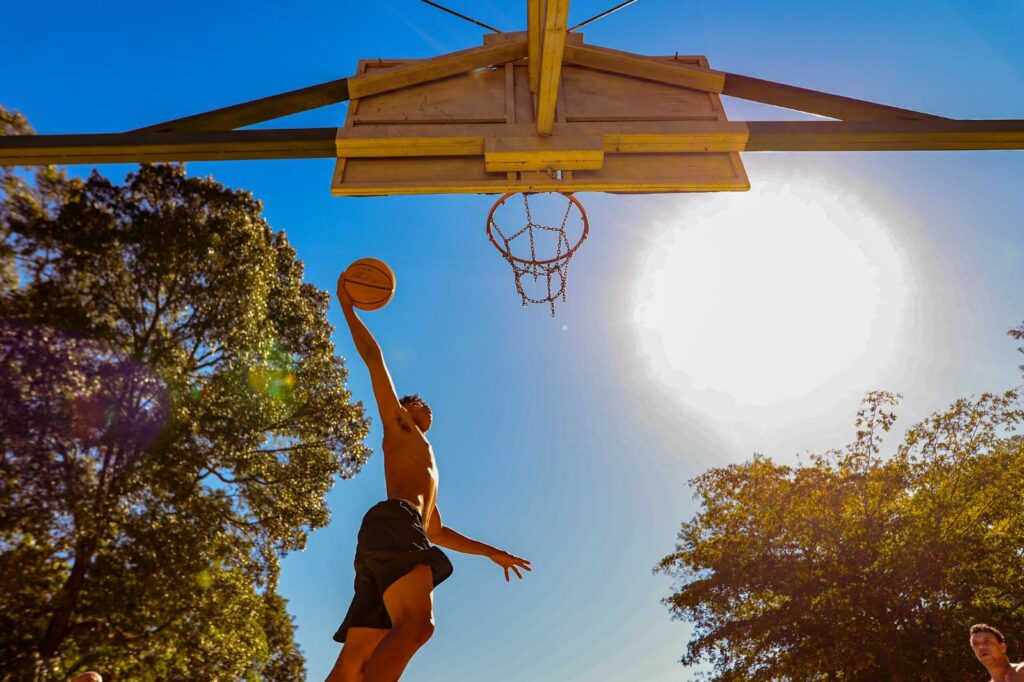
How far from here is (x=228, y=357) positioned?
46.8ft

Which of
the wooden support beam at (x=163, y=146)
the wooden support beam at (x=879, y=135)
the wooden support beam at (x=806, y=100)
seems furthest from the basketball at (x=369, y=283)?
the wooden support beam at (x=806, y=100)

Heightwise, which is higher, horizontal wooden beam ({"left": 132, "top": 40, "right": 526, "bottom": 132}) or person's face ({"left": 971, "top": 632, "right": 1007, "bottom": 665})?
horizontal wooden beam ({"left": 132, "top": 40, "right": 526, "bottom": 132})

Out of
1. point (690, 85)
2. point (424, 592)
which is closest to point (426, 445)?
point (424, 592)

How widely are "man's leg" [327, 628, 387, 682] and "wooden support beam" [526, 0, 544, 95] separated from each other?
4329 mm

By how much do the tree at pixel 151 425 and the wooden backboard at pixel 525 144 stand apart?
9.51m

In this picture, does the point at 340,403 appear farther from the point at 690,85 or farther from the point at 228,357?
the point at 690,85

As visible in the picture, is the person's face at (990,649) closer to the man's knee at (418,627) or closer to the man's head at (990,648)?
the man's head at (990,648)

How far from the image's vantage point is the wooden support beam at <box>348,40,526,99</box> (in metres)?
5.99

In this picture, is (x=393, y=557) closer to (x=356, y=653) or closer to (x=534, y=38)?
(x=356, y=653)

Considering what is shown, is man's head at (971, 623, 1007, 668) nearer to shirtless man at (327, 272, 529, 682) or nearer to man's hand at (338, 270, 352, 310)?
shirtless man at (327, 272, 529, 682)

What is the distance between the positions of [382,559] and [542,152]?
3747 mm

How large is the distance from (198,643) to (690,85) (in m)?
12.9

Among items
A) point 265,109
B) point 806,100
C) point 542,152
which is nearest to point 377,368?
point 542,152

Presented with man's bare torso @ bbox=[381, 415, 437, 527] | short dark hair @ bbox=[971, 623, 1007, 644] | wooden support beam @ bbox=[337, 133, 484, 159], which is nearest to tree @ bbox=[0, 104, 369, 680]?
wooden support beam @ bbox=[337, 133, 484, 159]
